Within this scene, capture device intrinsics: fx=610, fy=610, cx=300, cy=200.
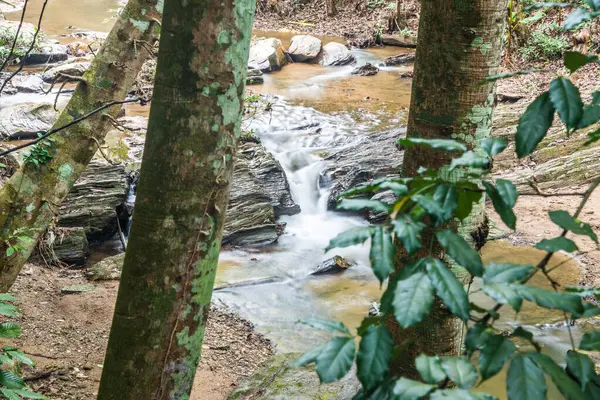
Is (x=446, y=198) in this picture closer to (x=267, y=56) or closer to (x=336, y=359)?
(x=336, y=359)

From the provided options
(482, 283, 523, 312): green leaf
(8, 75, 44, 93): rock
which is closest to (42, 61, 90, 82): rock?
(8, 75, 44, 93): rock

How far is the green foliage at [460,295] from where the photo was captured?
103 cm

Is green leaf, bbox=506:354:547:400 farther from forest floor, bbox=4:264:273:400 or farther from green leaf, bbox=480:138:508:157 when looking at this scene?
forest floor, bbox=4:264:273:400

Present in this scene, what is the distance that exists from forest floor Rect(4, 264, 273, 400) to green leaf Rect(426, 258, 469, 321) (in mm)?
3393

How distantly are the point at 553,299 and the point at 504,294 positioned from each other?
0.09 meters

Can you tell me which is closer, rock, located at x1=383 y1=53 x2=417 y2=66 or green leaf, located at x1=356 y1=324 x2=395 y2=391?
green leaf, located at x1=356 y1=324 x2=395 y2=391

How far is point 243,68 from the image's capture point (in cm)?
226

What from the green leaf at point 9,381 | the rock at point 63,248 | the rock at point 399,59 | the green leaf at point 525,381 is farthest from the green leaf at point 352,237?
the rock at point 399,59

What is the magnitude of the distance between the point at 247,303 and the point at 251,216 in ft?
5.99

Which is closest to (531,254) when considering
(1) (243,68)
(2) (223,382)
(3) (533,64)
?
(2) (223,382)

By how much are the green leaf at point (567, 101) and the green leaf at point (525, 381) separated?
0.46 meters

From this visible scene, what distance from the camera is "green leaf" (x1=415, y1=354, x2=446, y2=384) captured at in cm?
101

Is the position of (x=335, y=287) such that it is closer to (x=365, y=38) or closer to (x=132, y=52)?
(x=132, y=52)

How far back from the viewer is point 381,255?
1123mm
